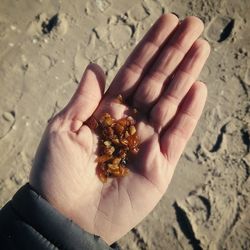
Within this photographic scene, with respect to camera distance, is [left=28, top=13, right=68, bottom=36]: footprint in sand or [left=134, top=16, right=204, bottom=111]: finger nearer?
[left=134, top=16, right=204, bottom=111]: finger

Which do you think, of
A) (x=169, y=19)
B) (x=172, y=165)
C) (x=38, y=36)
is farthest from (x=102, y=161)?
(x=38, y=36)

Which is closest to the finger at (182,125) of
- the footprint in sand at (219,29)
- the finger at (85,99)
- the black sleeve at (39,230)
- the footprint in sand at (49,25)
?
the finger at (85,99)

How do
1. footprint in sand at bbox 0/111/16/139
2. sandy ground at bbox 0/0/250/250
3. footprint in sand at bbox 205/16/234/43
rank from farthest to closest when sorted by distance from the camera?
footprint in sand at bbox 205/16/234/43
footprint in sand at bbox 0/111/16/139
sandy ground at bbox 0/0/250/250

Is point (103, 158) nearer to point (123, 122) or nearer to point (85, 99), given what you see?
point (123, 122)

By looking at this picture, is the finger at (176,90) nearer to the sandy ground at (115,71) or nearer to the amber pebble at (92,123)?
the amber pebble at (92,123)

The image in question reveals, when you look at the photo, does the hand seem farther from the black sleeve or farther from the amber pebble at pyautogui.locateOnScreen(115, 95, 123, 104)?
the black sleeve

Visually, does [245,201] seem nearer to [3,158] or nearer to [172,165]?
[172,165]

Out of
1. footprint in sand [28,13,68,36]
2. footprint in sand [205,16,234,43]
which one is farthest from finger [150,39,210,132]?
footprint in sand [28,13,68,36]

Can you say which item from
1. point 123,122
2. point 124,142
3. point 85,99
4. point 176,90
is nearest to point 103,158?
point 124,142
